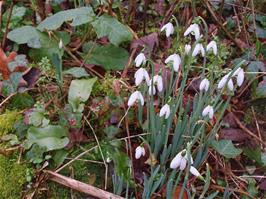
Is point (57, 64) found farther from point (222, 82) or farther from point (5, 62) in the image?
point (222, 82)

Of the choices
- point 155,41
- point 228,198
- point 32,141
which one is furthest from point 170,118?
point 155,41

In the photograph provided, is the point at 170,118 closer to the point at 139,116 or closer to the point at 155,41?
the point at 139,116

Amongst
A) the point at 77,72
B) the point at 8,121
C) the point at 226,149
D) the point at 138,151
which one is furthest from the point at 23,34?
the point at 226,149

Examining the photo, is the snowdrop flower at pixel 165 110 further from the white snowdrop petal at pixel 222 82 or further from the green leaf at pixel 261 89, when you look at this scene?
the green leaf at pixel 261 89

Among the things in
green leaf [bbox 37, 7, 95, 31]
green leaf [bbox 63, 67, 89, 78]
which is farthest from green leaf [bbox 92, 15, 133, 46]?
green leaf [bbox 63, 67, 89, 78]

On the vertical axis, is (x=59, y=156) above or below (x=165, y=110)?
below
